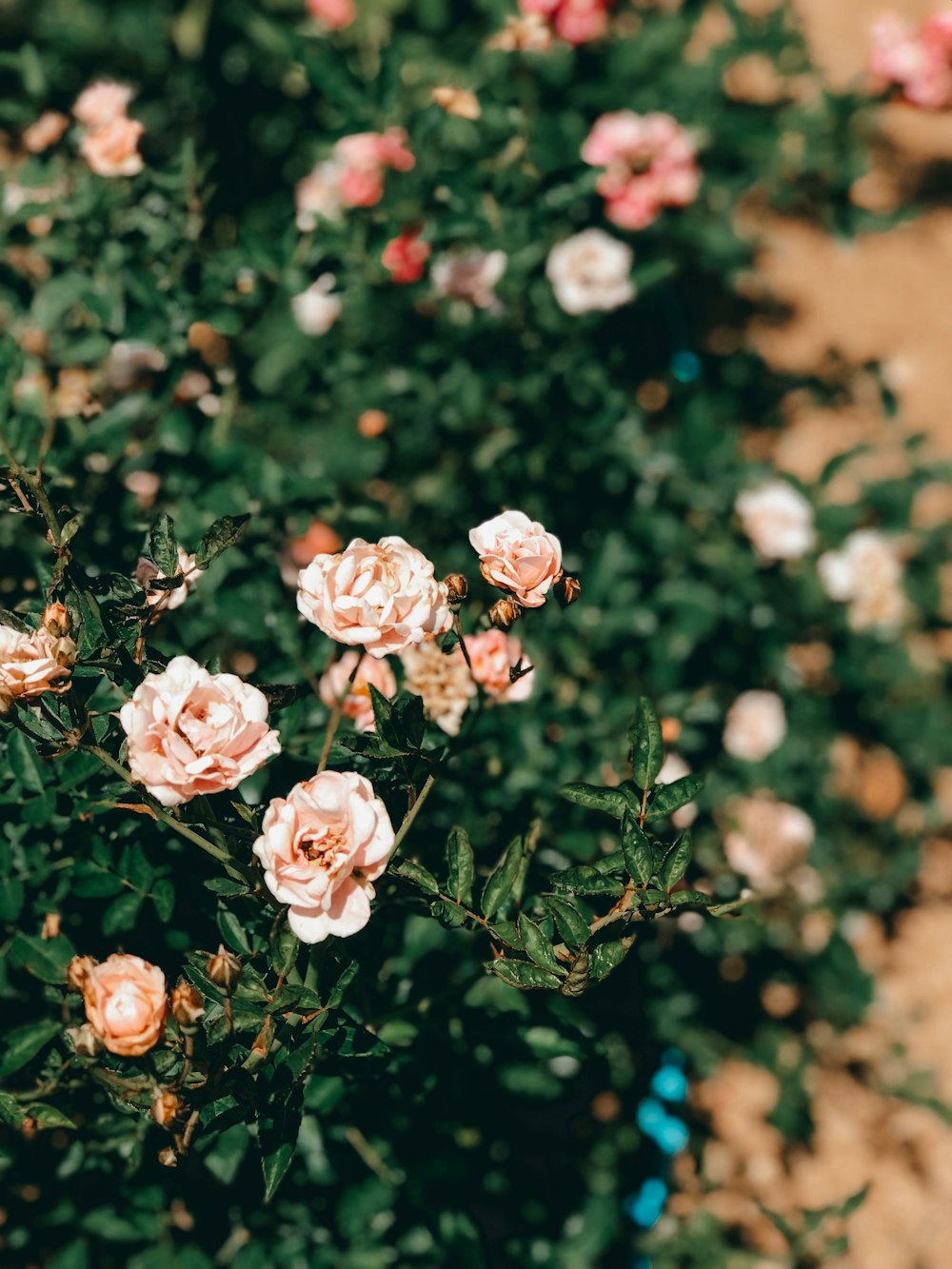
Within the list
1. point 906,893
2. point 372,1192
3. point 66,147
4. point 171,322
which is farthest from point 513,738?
point 906,893

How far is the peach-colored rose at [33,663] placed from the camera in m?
0.87

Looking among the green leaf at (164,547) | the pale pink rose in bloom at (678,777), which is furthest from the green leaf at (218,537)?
the pale pink rose in bloom at (678,777)

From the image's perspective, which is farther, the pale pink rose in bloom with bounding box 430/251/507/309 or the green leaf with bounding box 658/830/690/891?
the pale pink rose in bloom with bounding box 430/251/507/309

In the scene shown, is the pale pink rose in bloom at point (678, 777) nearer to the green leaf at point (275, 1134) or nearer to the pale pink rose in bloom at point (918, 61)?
the green leaf at point (275, 1134)

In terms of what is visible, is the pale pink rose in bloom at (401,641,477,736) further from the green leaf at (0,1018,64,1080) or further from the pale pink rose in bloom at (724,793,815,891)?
the pale pink rose in bloom at (724,793,815,891)

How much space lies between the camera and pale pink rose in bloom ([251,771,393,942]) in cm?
84

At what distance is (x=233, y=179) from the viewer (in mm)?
2951

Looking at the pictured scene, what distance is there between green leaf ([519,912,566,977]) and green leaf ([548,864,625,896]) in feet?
0.17

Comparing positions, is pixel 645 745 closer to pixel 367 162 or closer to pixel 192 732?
pixel 192 732

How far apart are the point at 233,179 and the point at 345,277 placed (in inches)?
56.5

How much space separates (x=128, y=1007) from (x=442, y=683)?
2.01 feet

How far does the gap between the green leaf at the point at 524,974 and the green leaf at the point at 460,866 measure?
0.09 meters

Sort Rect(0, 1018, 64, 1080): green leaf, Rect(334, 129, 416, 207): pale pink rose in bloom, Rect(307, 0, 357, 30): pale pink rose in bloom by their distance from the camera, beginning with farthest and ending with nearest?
Rect(307, 0, 357, 30): pale pink rose in bloom < Rect(334, 129, 416, 207): pale pink rose in bloom < Rect(0, 1018, 64, 1080): green leaf

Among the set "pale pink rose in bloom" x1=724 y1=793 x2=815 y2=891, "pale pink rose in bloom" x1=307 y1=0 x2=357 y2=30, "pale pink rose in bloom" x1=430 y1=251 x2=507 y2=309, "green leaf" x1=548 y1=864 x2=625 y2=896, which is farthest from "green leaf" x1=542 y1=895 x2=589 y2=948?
"pale pink rose in bloom" x1=307 y1=0 x2=357 y2=30
